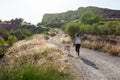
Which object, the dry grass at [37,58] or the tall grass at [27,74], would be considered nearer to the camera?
the tall grass at [27,74]

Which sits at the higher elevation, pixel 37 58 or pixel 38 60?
pixel 38 60

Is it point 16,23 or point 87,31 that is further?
point 16,23

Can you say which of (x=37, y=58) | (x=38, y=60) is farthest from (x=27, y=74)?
(x=37, y=58)

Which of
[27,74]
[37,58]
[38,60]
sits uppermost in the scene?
[27,74]

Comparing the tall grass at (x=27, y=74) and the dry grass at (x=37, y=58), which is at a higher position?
the tall grass at (x=27, y=74)

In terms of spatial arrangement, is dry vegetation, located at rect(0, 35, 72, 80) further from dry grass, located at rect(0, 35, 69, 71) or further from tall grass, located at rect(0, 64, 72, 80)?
tall grass, located at rect(0, 64, 72, 80)

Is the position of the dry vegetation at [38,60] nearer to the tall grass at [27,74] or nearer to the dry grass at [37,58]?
the dry grass at [37,58]

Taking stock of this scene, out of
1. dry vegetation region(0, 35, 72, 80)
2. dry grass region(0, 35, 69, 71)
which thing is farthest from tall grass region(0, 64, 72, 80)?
dry grass region(0, 35, 69, 71)

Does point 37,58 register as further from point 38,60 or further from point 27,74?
point 27,74

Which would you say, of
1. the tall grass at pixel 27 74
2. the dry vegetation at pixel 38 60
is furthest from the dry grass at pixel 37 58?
the tall grass at pixel 27 74

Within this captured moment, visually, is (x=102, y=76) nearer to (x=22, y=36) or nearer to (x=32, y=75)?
(x=32, y=75)

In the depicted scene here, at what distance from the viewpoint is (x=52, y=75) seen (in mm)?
11094

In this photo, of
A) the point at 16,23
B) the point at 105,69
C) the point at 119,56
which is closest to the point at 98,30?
the point at 119,56

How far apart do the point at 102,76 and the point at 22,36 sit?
7147 cm
